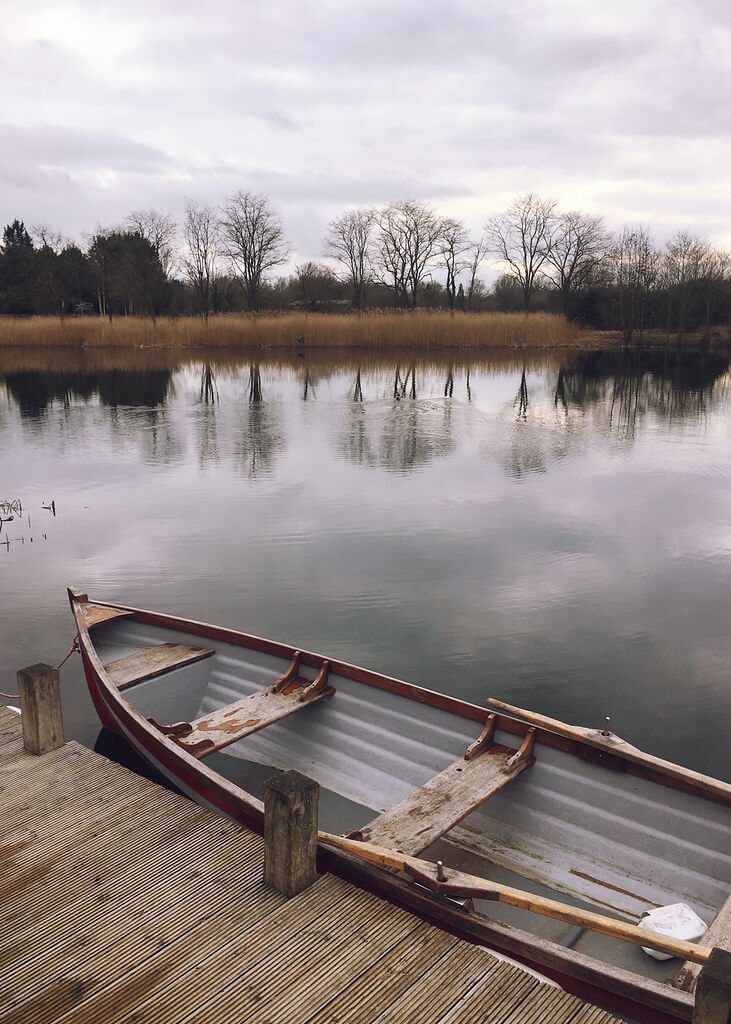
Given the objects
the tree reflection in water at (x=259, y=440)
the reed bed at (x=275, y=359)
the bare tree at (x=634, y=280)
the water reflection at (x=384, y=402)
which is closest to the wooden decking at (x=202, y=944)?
the tree reflection in water at (x=259, y=440)

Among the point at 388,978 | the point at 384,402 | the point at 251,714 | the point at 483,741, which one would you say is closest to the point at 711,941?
the point at 388,978

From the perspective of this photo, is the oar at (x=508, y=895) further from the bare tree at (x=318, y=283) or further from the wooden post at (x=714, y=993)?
the bare tree at (x=318, y=283)

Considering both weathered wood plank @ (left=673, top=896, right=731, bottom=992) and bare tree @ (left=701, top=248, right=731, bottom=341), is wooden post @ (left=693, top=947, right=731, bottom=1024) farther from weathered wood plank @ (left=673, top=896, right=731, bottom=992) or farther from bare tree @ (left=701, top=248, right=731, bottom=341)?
bare tree @ (left=701, top=248, right=731, bottom=341)

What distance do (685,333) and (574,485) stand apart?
39742mm

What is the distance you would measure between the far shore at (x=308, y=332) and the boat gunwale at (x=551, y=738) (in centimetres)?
3057

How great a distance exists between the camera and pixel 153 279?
51.9 metres

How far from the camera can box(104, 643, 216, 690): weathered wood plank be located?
5480mm

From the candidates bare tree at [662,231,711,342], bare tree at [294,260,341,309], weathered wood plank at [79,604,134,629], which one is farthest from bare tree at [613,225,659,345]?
weathered wood plank at [79,604,134,629]

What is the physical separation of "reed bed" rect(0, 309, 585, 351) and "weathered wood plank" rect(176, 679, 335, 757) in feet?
102

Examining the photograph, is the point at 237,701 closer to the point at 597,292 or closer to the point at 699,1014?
the point at 699,1014

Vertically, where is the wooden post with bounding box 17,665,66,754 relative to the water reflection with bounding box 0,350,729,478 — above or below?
below

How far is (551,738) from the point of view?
13.7 feet

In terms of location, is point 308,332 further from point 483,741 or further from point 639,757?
point 639,757

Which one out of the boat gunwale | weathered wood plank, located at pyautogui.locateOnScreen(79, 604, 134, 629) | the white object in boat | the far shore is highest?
the far shore
